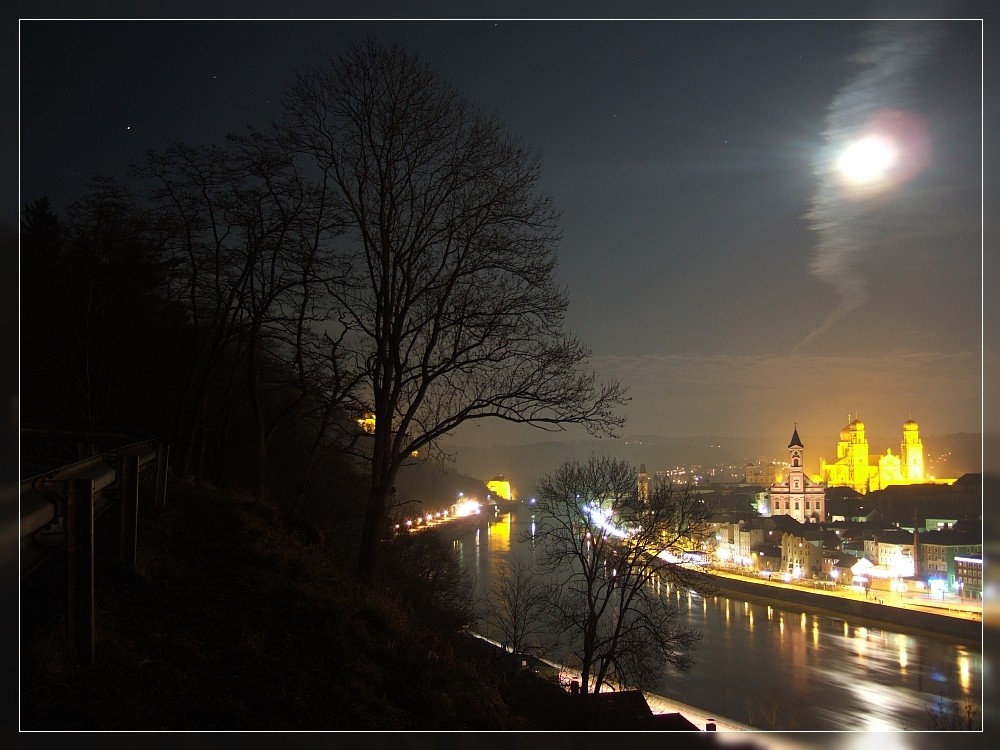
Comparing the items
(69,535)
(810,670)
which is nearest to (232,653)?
(69,535)

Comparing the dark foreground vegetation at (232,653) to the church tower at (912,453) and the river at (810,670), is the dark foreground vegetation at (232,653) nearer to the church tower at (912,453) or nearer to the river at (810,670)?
the church tower at (912,453)

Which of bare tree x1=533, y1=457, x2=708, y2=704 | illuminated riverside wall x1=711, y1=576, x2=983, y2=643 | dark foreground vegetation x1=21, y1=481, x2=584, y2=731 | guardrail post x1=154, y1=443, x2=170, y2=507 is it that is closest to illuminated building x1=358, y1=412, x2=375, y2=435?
guardrail post x1=154, y1=443, x2=170, y2=507

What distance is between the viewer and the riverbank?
1248 centimetres

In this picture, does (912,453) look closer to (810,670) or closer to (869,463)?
(869,463)

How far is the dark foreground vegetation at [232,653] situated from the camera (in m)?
2.23

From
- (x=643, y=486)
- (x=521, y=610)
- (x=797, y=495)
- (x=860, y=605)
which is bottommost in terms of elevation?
(x=860, y=605)

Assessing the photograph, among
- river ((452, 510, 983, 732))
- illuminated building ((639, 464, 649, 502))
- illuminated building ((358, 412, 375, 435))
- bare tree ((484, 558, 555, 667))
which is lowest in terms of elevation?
Answer: river ((452, 510, 983, 732))

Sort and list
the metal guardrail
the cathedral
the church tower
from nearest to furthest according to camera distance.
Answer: the metal guardrail
the church tower
the cathedral

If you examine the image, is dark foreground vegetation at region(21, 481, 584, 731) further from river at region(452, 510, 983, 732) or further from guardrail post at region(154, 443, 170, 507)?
river at region(452, 510, 983, 732)

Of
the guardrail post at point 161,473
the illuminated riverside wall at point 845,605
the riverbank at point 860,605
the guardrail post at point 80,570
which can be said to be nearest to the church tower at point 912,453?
the riverbank at point 860,605

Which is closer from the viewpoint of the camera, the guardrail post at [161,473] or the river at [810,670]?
the guardrail post at [161,473]

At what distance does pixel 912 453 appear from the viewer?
7527 mm

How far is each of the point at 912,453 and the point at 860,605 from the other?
32.6 feet

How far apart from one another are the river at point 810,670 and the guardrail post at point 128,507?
693 centimetres
